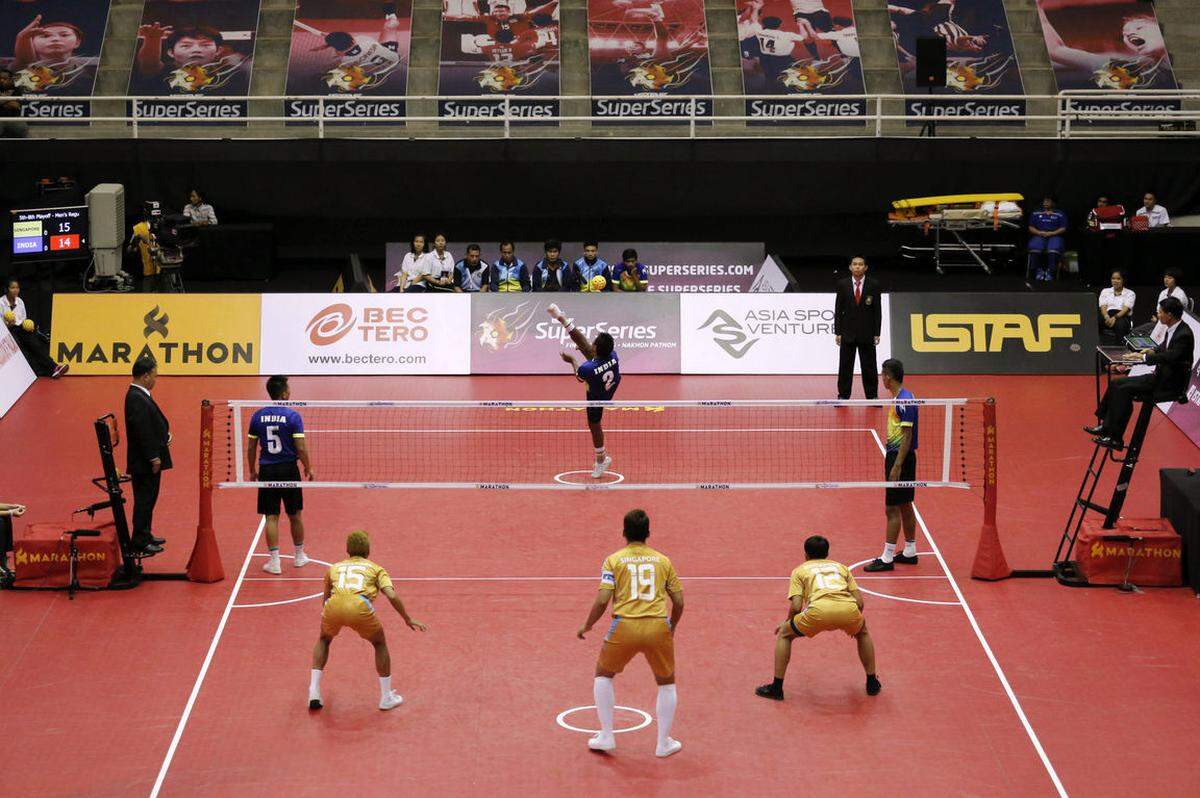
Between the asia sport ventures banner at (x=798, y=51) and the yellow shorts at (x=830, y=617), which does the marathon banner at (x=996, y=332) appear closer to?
the asia sport ventures banner at (x=798, y=51)

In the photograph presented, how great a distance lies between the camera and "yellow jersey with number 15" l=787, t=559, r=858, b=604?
11867 millimetres

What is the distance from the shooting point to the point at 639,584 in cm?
1091

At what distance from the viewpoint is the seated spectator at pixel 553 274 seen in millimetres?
25844

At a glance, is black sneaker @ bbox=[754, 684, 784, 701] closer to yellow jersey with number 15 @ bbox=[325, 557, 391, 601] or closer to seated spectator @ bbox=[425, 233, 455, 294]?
yellow jersey with number 15 @ bbox=[325, 557, 391, 601]

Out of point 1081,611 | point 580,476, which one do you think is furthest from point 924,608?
point 580,476

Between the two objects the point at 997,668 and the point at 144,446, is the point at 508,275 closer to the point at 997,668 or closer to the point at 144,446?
the point at 144,446

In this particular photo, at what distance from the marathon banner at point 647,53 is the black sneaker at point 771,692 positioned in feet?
74.5

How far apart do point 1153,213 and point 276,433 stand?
68.1 feet

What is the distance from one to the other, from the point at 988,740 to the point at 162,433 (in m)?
8.49

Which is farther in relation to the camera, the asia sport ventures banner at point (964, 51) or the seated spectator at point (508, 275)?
the asia sport ventures banner at point (964, 51)

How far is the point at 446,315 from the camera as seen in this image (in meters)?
24.7

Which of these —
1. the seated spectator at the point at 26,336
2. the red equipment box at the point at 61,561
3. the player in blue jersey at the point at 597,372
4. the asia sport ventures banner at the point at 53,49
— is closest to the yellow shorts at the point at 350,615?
the red equipment box at the point at 61,561

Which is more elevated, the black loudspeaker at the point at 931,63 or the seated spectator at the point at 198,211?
the black loudspeaker at the point at 931,63

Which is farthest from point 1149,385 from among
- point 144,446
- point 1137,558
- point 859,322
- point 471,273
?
point 471,273
